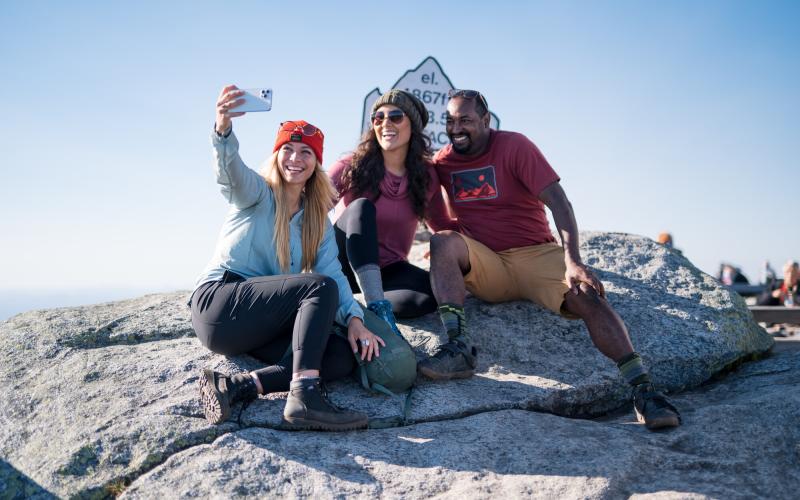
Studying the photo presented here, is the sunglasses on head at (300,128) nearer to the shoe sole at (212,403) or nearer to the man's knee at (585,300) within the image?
the shoe sole at (212,403)

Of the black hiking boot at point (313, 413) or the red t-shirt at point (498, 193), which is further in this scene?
the red t-shirt at point (498, 193)

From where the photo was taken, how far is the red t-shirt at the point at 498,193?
4578 millimetres

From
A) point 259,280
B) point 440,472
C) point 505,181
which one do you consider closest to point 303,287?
point 259,280

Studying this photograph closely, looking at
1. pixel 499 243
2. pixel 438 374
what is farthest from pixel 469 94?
pixel 438 374

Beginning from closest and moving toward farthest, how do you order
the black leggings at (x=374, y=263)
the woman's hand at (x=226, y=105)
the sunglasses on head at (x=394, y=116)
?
the woman's hand at (x=226, y=105) → the black leggings at (x=374, y=263) → the sunglasses on head at (x=394, y=116)

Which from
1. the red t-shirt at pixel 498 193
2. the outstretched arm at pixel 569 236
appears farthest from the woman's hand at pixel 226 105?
the outstretched arm at pixel 569 236

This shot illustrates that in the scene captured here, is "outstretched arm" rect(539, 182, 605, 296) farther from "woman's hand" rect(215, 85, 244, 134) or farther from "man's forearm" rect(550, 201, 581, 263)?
"woman's hand" rect(215, 85, 244, 134)

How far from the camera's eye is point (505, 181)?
461cm

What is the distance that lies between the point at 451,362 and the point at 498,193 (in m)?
1.40

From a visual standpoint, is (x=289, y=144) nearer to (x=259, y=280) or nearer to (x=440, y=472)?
(x=259, y=280)

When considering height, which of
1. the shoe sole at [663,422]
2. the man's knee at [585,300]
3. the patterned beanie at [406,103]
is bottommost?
the shoe sole at [663,422]

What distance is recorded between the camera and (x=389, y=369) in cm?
361

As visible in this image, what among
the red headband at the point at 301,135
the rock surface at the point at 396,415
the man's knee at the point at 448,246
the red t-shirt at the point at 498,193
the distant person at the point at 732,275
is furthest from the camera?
the distant person at the point at 732,275

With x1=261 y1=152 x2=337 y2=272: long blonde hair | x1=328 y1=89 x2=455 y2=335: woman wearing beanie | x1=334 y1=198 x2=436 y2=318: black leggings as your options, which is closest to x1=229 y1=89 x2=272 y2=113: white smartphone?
x1=261 y1=152 x2=337 y2=272: long blonde hair
